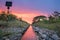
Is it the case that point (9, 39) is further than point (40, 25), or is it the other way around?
point (40, 25)

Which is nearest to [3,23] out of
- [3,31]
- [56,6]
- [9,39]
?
[3,31]

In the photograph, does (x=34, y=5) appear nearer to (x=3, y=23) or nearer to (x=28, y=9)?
(x=28, y=9)

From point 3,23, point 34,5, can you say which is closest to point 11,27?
point 3,23

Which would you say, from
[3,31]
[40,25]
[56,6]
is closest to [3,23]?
[3,31]

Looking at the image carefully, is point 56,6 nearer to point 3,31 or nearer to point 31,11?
point 31,11

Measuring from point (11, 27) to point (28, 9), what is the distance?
0.62 meters

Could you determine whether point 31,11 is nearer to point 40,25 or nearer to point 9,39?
point 40,25

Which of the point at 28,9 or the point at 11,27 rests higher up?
the point at 28,9

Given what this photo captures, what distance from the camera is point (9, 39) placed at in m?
3.28

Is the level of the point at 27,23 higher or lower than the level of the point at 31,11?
lower

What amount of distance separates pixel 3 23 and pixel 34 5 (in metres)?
0.88

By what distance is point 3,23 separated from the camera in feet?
11.3

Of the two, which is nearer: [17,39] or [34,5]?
→ [17,39]

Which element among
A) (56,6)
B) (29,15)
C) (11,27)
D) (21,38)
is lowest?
(21,38)
